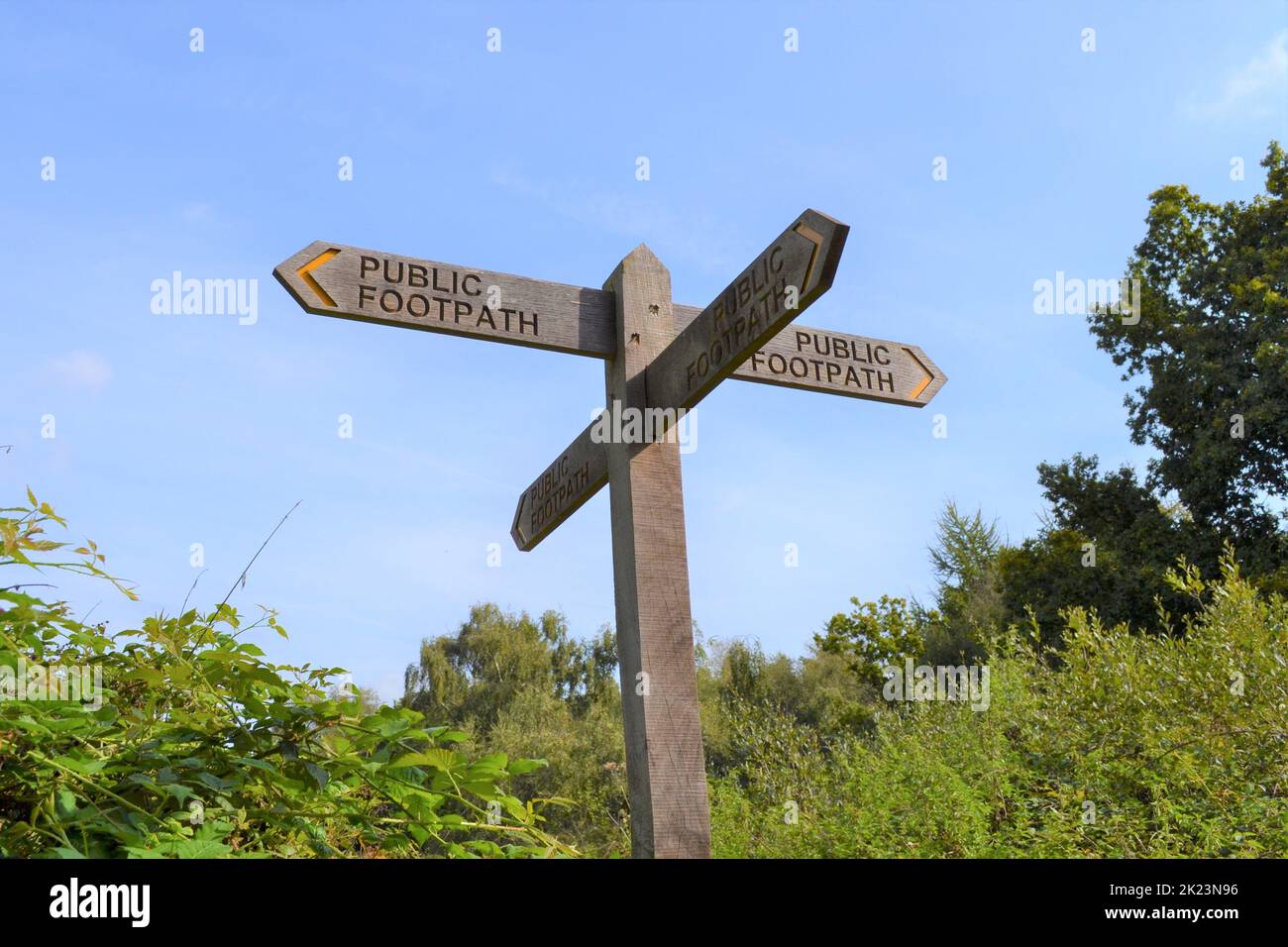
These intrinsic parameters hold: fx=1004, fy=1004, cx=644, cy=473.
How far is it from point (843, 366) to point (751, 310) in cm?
78

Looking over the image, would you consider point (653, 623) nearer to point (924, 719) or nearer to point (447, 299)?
point (447, 299)

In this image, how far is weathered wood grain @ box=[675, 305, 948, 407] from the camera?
307 cm

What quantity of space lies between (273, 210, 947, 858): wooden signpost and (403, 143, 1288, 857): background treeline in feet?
9.99

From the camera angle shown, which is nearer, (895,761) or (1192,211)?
(895,761)

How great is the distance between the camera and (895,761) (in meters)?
6.73

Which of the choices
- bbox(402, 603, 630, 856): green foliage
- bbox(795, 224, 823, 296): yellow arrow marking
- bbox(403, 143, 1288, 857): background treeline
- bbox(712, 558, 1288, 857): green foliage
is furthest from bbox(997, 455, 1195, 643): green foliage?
bbox(795, 224, 823, 296): yellow arrow marking

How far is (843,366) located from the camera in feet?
10.4

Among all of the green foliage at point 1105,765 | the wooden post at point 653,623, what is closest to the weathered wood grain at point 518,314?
the wooden post at point 653,623

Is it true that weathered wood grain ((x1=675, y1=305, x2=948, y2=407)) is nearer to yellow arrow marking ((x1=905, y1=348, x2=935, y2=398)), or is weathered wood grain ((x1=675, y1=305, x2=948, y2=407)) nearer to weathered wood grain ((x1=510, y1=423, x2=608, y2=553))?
yellow arrow marking ((x1=905, y1=348, x2=935, y2=398))

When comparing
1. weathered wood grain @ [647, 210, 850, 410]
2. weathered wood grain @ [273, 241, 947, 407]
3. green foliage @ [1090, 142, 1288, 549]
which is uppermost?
green foliage @ [1090, 142, 1288, 549]

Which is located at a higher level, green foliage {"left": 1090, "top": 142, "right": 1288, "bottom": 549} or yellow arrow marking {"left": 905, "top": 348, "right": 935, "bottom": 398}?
green foliage {"left": 1090, "top": 142, "right": 1288, "bottom": 549}
